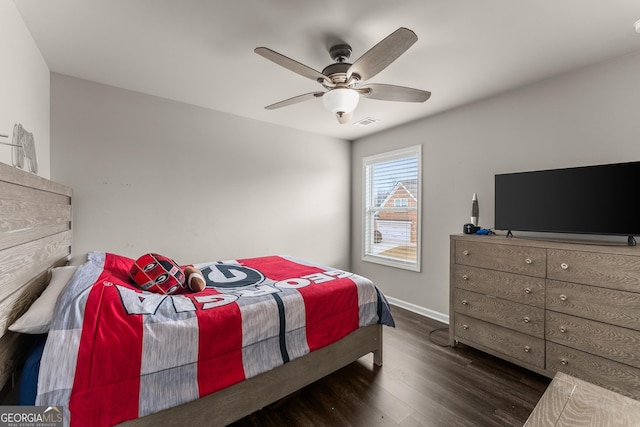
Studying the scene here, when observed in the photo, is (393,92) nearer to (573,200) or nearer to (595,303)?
(573,200)

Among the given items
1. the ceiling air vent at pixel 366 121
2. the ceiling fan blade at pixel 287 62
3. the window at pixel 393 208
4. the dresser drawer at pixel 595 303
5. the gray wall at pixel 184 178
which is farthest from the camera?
the window at pixel 393 208

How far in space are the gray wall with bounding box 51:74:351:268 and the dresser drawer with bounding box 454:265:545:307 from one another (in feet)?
6.82

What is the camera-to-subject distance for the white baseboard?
314 centimetres

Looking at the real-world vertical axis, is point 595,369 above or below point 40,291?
below

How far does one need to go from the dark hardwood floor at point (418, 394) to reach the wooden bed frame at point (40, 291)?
160 mm

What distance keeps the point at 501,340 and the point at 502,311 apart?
0.24 meters

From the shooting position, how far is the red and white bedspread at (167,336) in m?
1.13

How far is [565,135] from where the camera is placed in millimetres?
2305

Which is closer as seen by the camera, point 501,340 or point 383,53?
point 383,53

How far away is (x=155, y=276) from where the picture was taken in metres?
1.78

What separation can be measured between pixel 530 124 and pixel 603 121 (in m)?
0.48

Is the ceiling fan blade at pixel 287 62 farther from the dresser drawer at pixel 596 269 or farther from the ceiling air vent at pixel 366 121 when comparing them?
the dresser drawer at pixel 596 269

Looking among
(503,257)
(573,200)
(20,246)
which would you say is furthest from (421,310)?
(20,246)

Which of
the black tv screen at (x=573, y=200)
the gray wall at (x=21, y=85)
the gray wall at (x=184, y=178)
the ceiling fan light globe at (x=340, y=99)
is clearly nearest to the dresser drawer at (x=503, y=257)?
the black tv screen at (x=573, y=200)
